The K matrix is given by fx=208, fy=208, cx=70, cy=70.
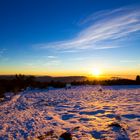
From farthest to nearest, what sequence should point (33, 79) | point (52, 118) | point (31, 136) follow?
1. point (33, 79)
2. point (52, 118)
3. point (31, 136)

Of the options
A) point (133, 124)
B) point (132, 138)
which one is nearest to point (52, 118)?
point (133, 124)

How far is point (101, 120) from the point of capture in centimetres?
783

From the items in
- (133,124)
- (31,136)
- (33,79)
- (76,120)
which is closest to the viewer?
(31,136)

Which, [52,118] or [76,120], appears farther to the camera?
[52,118]

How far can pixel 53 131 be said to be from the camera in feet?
21.9

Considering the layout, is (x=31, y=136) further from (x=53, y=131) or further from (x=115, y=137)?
(x=115, y=137)

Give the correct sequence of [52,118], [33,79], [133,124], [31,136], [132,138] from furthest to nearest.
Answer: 1. [33,79]
2. [52,118]
3. [133,124]
4. [31,136]
5. [132,138]

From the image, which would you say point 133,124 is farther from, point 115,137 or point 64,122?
point 64,122

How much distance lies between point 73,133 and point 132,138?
5.77 feet

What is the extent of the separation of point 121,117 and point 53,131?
2868 millimetres

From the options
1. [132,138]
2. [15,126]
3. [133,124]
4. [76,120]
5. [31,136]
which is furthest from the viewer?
[76,120]

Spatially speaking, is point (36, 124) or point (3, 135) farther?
point (36, 124)

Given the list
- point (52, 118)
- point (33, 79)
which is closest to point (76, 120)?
point (52, 118)

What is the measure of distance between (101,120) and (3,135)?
353 cm
